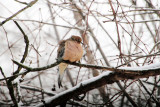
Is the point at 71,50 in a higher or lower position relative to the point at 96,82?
higher

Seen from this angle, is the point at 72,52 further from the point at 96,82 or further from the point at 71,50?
the point at 96,82

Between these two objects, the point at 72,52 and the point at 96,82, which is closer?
the point at 96,82

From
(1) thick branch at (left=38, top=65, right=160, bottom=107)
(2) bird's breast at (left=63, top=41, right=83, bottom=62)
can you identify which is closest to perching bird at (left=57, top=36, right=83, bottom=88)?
(2) bird's breast at (left=63, top=41, right=83, bottom=62)

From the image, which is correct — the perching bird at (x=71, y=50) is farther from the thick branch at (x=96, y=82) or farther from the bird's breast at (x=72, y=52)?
the thick branch at (x=96, y=82)

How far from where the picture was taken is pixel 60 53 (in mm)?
2887

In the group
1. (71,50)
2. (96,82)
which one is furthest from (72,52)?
(96,82)

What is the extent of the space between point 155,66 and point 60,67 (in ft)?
6.66

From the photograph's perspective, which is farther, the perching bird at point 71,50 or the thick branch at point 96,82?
the perching bird at point 71,50

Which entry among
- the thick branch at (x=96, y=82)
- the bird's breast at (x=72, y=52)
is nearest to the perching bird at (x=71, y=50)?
the bird's breast at (x=72, y=52)

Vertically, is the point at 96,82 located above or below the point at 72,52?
below

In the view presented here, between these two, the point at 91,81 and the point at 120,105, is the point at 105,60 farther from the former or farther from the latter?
the point at 91,81

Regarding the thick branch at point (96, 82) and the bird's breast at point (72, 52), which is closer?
the thick branch at point (96, 82)

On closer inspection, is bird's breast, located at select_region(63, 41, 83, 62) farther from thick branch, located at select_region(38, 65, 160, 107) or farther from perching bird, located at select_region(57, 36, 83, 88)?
thick branch, located at select_region(38, 65, 160, 107)

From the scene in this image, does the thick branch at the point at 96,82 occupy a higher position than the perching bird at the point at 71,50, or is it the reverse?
the perching bird at the point at 71,50
